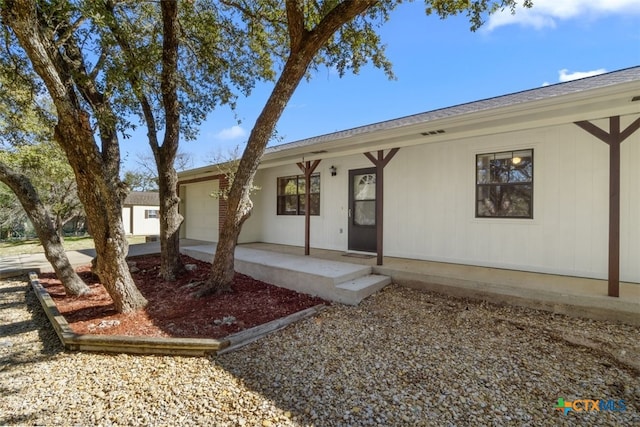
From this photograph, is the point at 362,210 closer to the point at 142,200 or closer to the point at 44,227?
the point at 44,227

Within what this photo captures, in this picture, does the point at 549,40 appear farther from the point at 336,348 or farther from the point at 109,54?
the point at 109,54

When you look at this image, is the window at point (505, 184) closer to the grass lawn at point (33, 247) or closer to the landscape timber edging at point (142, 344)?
the landscape timber edging at point (142, 344)

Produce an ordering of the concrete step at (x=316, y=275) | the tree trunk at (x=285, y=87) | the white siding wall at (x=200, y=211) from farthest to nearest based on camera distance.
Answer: the white siding wall at (x=200, y=211) < the concrete step at (x=316, y=275) < the tree trunk at (x=285, y=87)

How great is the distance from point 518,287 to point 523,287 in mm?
61

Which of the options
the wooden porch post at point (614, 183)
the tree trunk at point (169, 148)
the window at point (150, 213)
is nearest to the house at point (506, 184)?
the wooden porch post at point (614, 183)

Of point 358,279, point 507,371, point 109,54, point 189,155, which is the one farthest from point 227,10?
point 189,155

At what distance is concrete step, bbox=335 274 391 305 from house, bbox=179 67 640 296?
56 centimetres

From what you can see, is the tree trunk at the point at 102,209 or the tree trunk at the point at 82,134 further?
the tree trunk at the point at 102,209

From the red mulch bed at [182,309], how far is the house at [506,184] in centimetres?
205

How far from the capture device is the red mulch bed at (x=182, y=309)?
12.5 feet

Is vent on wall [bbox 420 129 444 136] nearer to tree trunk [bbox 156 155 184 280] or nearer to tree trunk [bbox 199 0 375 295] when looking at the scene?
tree trunk [bbox 199 0 375 295]

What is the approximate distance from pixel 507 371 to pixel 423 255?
371 centimetres

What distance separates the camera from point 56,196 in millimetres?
15203

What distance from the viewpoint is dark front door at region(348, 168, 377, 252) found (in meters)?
7.14
